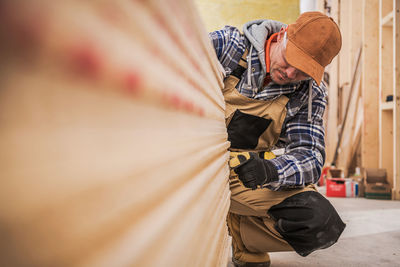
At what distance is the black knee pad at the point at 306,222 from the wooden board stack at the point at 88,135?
1047 mm

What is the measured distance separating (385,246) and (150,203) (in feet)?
6.19

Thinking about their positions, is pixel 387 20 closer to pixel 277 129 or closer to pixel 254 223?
pixel 277 129

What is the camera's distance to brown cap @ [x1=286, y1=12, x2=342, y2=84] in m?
1.16

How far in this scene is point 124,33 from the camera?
0.72 feet

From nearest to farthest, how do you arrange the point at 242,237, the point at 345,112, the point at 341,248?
the point at 242,237 < the point at 341,248 < the point at 345,112

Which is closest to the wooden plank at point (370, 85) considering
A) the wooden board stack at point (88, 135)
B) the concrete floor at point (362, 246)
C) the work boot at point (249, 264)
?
the concrete floor at point (362, 246)

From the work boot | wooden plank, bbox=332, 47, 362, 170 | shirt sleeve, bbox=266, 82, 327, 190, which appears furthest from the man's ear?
wooden plank, bbox=332, 47, 362, 170

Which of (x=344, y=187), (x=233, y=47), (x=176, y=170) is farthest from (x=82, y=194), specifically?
(x=344, y=187)

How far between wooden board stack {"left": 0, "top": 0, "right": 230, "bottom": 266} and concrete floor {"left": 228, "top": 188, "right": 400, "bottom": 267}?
1382mm

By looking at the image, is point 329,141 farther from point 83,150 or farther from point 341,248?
point 83,150

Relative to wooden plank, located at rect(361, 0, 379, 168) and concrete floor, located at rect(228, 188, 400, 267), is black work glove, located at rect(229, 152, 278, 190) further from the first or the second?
wooden plank, located at rect(361, 0, 379, 168)

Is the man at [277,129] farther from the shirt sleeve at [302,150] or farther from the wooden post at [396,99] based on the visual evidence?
the wooden post at [396,99]

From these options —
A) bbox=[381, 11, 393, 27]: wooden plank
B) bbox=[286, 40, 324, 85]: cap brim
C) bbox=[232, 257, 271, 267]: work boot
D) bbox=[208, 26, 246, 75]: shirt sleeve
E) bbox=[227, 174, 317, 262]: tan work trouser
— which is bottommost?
bbox=[232, 257, 271, 267]: work boot

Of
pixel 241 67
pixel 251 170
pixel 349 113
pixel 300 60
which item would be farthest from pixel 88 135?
pixel 349 113
